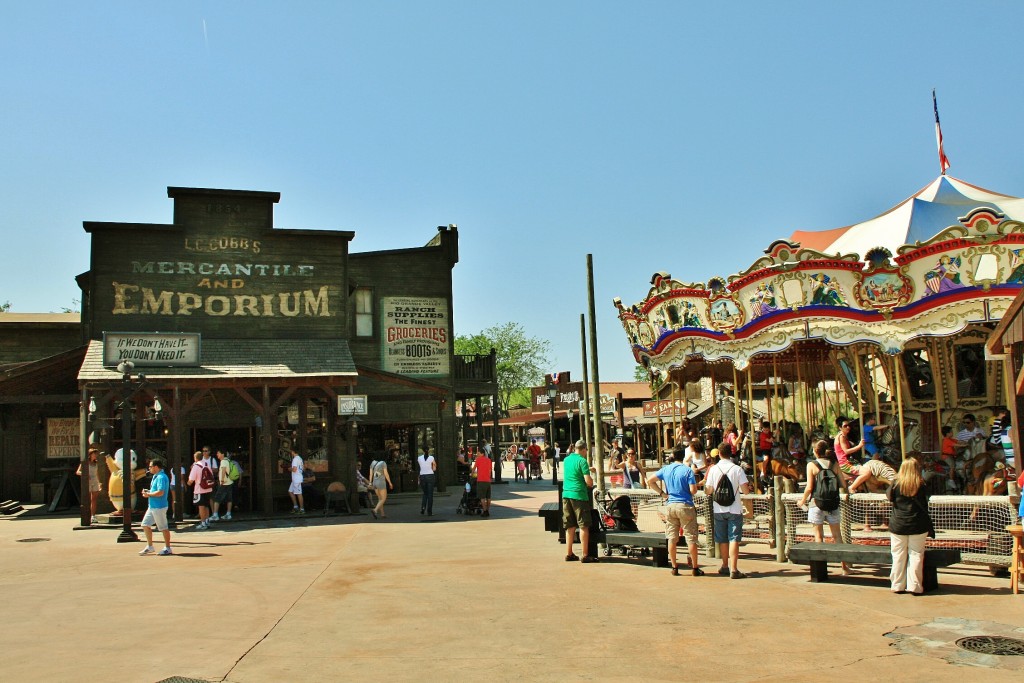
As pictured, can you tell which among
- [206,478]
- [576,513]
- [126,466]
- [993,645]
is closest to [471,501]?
[206,478]

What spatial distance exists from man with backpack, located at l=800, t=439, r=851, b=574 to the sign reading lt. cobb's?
66.0ft

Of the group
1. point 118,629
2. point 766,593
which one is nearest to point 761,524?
point 766,593

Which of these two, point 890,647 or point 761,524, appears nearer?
point 890,647

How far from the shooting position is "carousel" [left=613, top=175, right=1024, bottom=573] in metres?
15.7

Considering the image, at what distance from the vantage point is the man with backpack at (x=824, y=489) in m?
11.8

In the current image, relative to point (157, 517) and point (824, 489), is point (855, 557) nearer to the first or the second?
point (824, 489)

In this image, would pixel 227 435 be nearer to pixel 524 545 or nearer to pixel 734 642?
pixel 524 545

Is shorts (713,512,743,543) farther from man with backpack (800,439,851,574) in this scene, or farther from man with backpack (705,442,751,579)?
man with backpack (800,439,851,574)

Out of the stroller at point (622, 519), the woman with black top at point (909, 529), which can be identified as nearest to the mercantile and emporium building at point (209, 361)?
the stroller at point (622, 519)

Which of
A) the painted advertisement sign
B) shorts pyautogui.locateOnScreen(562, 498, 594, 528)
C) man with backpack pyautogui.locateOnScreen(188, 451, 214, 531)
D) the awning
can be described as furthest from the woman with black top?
the painted advertisement sign

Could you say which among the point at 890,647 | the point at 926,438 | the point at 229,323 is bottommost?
the point at 890,647

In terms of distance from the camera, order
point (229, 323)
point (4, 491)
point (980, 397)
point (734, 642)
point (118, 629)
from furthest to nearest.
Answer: point (4, 491)
point (229, 323)
point (980, 397)
point (118, 629)
point (734, 642)

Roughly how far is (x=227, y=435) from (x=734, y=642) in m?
19.7

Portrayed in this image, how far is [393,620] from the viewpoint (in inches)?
369
